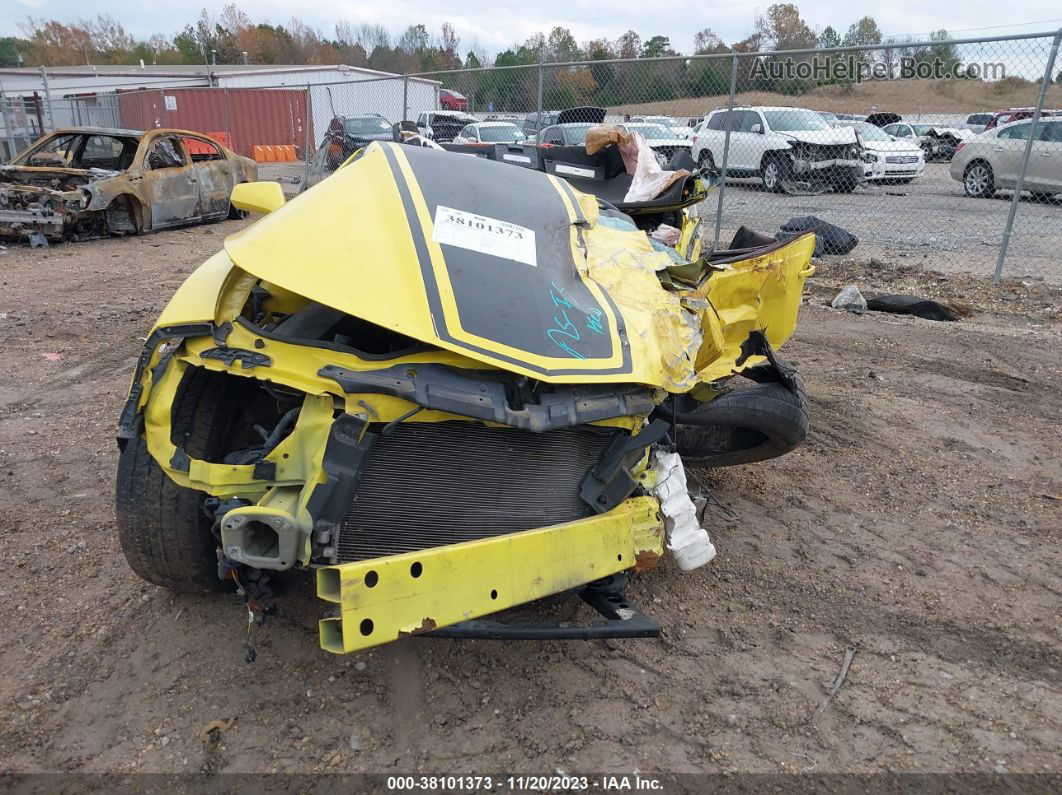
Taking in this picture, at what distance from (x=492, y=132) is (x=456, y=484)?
15195mm

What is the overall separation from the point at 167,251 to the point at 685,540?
9.13m

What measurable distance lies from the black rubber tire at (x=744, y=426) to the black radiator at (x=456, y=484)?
3.29ft

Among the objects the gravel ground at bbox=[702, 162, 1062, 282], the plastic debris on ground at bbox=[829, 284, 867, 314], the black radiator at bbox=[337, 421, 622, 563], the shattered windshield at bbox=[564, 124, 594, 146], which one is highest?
the shattered windshield at bbox=[564, 124, 594, 146]

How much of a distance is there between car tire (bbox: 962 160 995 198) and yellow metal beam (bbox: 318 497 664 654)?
14175 millimetres

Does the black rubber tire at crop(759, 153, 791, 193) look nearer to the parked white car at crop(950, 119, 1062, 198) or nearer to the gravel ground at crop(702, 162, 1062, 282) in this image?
the gravel ground at crop(702, 162, 1062, 282)

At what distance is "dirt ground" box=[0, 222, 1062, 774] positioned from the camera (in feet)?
7.67

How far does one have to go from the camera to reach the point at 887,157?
15602 millimetres

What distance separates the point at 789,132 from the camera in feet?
41.8

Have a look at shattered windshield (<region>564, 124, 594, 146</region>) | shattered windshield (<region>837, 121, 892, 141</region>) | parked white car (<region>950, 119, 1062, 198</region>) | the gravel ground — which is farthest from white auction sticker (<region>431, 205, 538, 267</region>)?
shattered windshield (<region>837, 121, 892, 141</region>)

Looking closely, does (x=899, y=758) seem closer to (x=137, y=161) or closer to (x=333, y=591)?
(x=333, y=591)

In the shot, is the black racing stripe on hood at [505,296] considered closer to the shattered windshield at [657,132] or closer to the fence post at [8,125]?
the shattered windshield at [657,132]

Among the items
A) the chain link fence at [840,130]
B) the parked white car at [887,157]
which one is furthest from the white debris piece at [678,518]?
the parked white car at [887,157]

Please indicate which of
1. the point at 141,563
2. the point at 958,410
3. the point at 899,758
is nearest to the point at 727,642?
the point at 899,758

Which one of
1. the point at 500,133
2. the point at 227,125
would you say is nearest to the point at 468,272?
the point at 500,133
